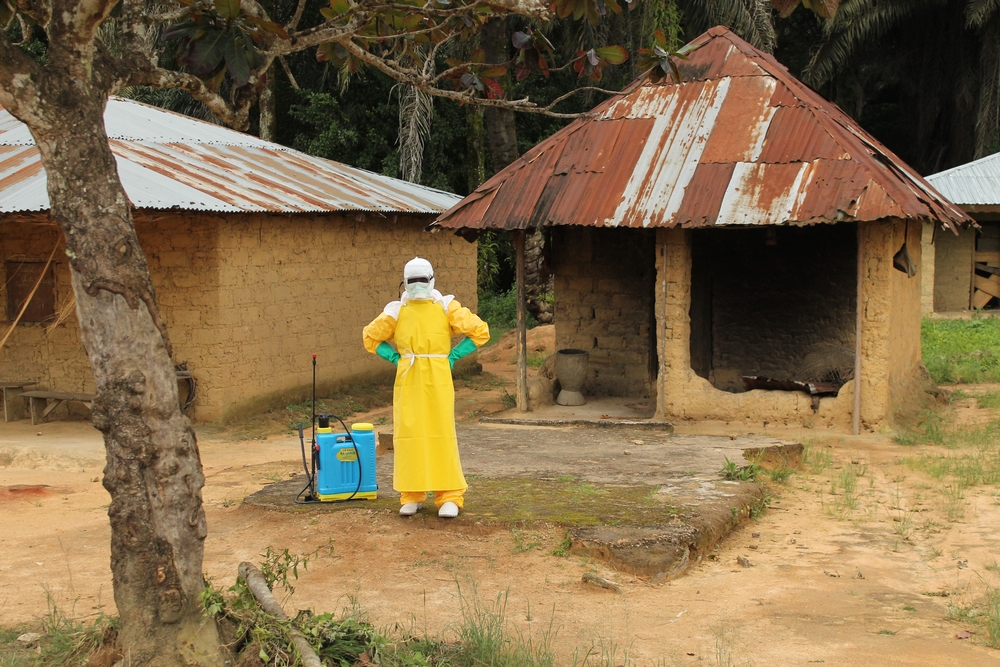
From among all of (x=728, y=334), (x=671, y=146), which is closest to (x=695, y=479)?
(x=671, y=146)

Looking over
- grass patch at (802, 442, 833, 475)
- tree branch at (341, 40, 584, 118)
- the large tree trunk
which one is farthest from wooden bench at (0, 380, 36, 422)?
grass patch at (802, 442, 833, 475)

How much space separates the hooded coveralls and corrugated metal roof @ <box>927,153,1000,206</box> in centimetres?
1540

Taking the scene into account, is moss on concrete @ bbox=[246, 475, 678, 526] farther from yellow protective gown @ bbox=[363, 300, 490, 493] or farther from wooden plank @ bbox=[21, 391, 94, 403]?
wooden plank @ bbox=[21, 391, 94, 403]

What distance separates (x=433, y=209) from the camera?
14.2 metres

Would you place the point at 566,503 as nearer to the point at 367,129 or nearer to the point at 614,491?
the point at 614,491

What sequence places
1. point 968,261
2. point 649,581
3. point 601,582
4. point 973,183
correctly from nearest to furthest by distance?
point 601,582 < point 649,581 < point 973,183 < point 968,261

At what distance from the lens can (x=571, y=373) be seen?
1141 cm

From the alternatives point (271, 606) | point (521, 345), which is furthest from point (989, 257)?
point (271, 606)

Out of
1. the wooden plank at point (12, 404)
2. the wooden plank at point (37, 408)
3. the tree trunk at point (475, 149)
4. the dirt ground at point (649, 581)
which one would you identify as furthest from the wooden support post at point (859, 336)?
the tree trunk at point (475, 149)

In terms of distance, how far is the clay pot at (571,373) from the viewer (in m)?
11.4

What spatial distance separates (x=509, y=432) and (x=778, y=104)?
14.5 ft

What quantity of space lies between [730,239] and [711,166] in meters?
2.22

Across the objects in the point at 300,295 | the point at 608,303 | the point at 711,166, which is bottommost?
the point at 608,303

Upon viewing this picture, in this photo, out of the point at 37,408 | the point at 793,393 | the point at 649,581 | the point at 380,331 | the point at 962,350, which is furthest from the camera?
the point at 962,350
